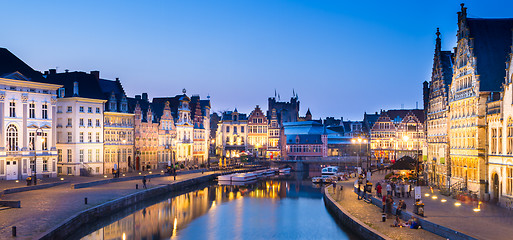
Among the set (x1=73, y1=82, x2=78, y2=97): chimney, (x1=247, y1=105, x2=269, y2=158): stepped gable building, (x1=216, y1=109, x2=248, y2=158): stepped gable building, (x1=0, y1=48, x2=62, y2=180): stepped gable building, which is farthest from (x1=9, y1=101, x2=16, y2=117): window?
(x1=247, y1=105, x2=269, y2=158): stepped gable building

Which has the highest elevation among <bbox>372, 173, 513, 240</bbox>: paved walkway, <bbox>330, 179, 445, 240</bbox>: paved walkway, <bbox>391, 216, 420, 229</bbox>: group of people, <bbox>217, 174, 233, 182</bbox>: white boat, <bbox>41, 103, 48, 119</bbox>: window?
<bbox>41, 103, 48, 119</bbox>: window

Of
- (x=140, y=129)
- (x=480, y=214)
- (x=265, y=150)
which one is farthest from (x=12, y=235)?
(x=265, y=150)

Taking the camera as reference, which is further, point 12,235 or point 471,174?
point 471,174

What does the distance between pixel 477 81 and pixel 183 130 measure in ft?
188

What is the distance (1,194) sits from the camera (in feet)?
133

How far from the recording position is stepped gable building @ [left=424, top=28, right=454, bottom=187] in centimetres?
4775

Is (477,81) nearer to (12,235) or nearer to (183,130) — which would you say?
(12,235)

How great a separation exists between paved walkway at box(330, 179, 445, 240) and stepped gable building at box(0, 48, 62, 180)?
29810mm

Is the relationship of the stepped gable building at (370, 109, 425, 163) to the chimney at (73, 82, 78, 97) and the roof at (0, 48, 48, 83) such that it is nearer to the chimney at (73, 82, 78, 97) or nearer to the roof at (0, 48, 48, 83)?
the chimney at (73, 82, 78, 97)

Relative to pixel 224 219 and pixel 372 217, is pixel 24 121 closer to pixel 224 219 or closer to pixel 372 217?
pixel 224 219

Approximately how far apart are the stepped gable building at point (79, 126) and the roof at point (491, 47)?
1796 inches

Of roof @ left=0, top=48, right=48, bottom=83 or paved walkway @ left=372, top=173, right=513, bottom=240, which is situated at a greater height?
roof @ left=0, top=48, right=48, bottom=83

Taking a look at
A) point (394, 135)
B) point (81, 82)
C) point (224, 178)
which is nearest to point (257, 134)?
point (394, 135)

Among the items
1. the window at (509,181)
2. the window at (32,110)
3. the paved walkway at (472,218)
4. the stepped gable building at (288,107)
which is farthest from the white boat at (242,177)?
the stepped gable building at (288,107)
